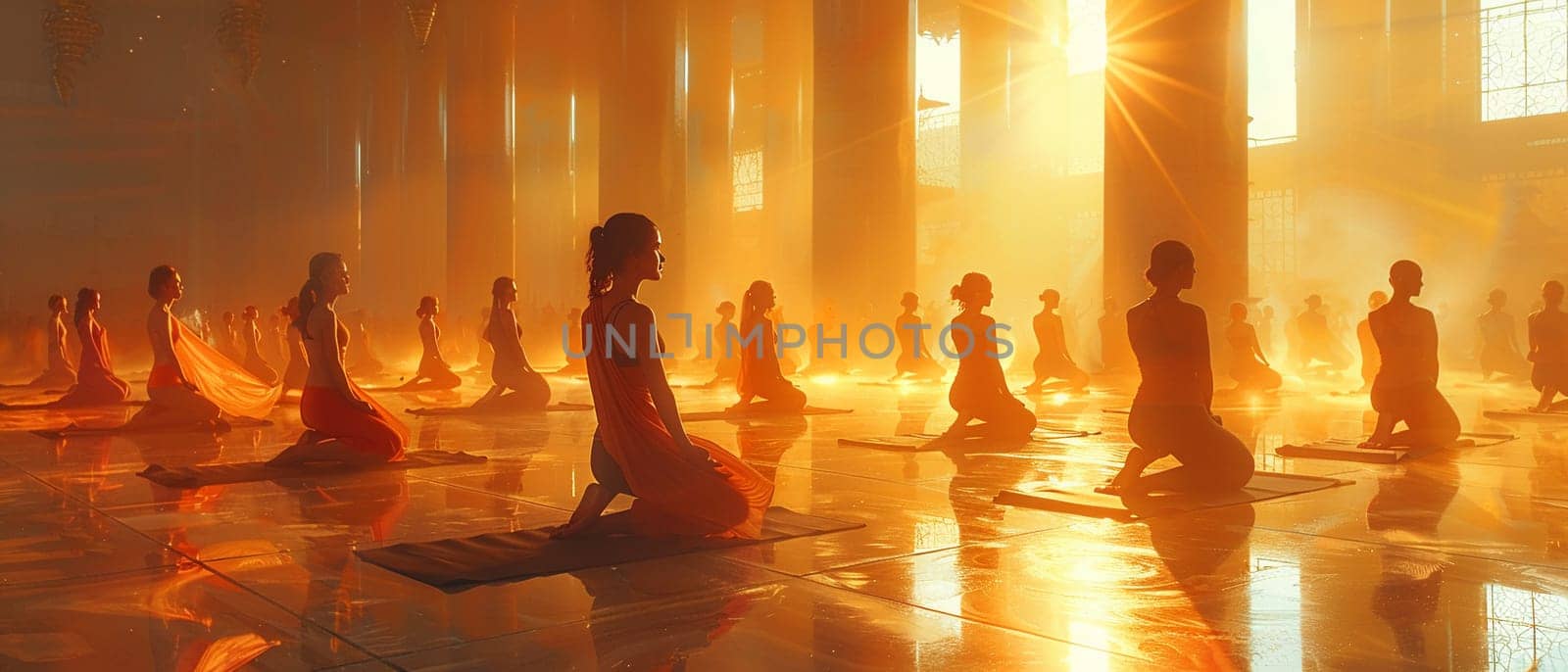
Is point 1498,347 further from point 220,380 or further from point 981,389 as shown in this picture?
point 220,380

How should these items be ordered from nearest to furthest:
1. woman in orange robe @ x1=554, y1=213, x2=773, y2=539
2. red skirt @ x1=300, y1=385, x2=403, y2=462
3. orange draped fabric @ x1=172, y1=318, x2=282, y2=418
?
woman in orange robe @ x1=554, y1=213, x2=773, y2=539 < red skirt @ x1=300, y1=385, x2=403, y2=462 < orange draped fabric @ x1=172, y1=318, x2=282, y2=418

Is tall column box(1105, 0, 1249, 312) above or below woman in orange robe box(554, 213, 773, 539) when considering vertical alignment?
above

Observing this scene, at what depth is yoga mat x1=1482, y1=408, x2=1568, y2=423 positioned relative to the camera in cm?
1100

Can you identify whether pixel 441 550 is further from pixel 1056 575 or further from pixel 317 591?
pixel 1056 575

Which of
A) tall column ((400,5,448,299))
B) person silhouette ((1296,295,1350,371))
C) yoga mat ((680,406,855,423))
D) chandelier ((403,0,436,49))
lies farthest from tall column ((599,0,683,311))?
yoga mat ((680,406,855,423))

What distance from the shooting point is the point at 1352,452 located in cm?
784

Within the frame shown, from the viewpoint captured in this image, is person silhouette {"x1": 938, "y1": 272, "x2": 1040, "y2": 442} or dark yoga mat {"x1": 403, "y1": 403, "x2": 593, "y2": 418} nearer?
person silhouette {"x1": 938, "y1": 272, "x2": 1040, "y2": 442}

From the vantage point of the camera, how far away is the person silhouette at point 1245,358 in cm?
1473

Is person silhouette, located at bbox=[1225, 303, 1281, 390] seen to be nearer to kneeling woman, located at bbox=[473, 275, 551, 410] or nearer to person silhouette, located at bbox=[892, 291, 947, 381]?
person silhouette, located at bbox=[892, 291, 947, 381]

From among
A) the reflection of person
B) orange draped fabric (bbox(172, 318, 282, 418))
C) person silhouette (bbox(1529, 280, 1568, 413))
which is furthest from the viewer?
person silhouette (bbox(1529, 280, 1568, 413))

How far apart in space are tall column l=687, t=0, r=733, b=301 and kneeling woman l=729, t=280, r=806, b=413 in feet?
60.4

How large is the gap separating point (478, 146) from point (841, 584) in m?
24.1

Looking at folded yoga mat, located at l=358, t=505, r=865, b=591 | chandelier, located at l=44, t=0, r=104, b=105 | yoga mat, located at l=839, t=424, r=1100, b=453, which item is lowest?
folded yoga mat, located at l=358, t=505, r=865, b=591

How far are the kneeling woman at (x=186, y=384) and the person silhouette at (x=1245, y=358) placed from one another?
10876 millimetres
